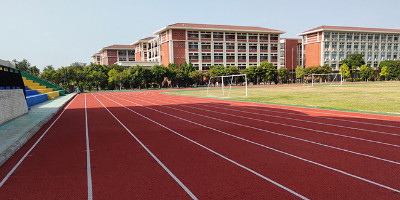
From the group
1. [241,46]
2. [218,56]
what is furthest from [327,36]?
[218,56]

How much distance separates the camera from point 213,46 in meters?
61.7

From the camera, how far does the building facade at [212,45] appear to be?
58469 mm

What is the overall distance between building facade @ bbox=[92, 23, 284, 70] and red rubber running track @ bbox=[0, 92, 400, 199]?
52190mm

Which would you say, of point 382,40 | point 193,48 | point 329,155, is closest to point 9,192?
point 329,155

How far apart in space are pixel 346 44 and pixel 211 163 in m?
77.2

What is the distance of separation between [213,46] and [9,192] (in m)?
59.9

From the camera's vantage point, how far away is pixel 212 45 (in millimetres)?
61500

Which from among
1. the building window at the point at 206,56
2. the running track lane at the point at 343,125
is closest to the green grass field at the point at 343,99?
the running track lane at the point at 343,125

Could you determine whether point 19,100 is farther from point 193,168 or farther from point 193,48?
point 193,48

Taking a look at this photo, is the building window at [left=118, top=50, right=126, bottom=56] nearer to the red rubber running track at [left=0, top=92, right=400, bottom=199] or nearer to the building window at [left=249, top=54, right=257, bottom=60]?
the building window at [left=249, top=54, right=257, bottom=60]

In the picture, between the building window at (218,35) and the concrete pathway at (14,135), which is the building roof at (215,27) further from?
the concrete pathway at (14,135)

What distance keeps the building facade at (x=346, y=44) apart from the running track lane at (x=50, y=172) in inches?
2777

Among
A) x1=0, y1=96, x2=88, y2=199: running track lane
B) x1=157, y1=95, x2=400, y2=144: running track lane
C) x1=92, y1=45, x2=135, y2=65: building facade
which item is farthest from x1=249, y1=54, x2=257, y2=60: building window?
x1=0, y1=96, x2=88, y2=199: running track lane

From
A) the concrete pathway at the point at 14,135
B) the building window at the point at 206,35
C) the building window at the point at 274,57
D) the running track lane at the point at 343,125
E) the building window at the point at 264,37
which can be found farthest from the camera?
the building window at the point at 274,57
